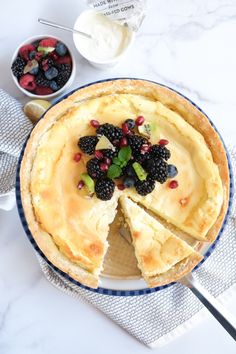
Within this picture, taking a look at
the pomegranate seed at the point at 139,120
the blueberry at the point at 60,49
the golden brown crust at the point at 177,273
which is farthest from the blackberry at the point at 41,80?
the golden brown crust at the point at 177,273

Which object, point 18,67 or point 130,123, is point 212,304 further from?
point 18,67

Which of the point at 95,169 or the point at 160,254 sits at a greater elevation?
the point at 95,169

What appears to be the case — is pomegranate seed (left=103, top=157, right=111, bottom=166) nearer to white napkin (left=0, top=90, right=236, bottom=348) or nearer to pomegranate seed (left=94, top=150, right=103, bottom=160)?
pomegranate seed (left=94, top=150, right=103, bottom=160)

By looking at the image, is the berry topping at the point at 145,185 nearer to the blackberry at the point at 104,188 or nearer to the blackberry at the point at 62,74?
the blackberry at the point at 104,188

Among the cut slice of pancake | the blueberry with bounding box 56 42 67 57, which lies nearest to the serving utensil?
the cut slice of pancake

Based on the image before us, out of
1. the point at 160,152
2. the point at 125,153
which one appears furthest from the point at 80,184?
the point at 160,152

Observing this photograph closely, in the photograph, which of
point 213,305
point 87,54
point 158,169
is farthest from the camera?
point 87,54
